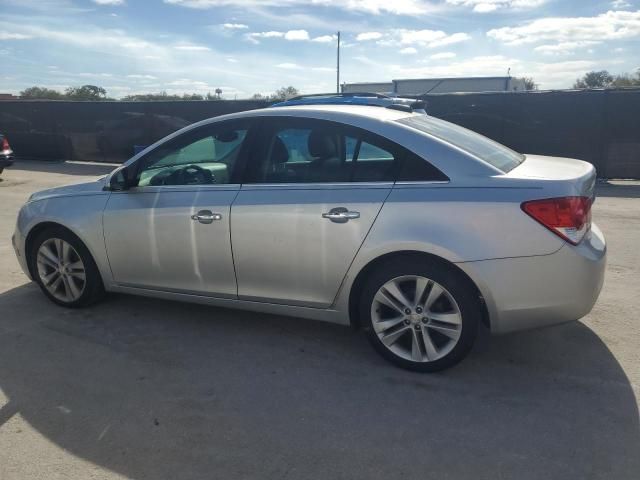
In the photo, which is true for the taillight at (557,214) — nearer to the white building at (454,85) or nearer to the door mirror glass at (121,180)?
the door mirror glass at (121,180)

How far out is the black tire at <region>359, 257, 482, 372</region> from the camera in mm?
3201

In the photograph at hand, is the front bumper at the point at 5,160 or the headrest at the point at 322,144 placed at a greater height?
the headrest at the point at 322,144

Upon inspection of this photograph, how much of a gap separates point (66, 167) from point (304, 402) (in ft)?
52.7

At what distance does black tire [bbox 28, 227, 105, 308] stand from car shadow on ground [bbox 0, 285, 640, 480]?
0.76 feet

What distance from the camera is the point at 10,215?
→ 8.71m

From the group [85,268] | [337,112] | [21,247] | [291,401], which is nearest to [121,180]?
[85,268]

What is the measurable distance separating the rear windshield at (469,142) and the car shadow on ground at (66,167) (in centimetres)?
1301

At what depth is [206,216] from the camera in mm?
3779

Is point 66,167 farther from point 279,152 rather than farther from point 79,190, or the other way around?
point 279,152

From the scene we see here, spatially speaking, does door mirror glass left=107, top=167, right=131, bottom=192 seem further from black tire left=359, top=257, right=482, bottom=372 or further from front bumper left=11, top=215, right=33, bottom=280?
black tire left=359, top=257, right=482, bottom=372

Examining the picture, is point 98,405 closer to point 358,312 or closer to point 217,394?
point 217,394

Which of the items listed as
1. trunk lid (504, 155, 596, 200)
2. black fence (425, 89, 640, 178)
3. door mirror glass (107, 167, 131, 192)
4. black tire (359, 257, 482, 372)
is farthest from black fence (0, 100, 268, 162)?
black tire (359, 257, 482, 372)

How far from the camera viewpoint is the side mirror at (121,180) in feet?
Result: 13.5

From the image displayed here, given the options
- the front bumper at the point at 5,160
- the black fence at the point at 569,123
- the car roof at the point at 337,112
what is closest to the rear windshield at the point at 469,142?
the car roof at the point at 337,112
